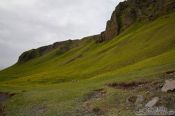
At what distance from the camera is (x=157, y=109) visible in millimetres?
29391

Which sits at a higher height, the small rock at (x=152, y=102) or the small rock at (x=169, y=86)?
the small rock at (x=169, y=86)

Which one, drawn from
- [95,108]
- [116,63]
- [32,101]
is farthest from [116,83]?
[116,63]

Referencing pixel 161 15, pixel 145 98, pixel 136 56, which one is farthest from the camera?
pixel 161 15

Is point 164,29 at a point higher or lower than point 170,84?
higher

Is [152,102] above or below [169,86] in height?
below

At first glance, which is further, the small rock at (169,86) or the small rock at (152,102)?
the small rock at (169,86)

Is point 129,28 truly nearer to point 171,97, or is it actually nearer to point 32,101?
point 32,101

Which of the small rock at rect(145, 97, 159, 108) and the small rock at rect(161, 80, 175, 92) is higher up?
the small rock at rect(161, 80, 175, 92)

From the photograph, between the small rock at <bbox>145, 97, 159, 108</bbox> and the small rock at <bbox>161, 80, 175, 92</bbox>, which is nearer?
the small rock at <bbox>145, 97, 159, 108</bbox>

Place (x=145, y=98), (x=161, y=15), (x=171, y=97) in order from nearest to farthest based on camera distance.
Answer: (x=171, y=97) < (x=145, y=98) < (x=161, y=15)

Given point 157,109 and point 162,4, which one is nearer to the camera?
point 157,109

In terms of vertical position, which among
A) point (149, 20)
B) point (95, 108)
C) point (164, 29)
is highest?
point (149, 20)

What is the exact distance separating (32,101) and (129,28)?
151m

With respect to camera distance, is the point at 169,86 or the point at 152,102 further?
the point at 169,86
